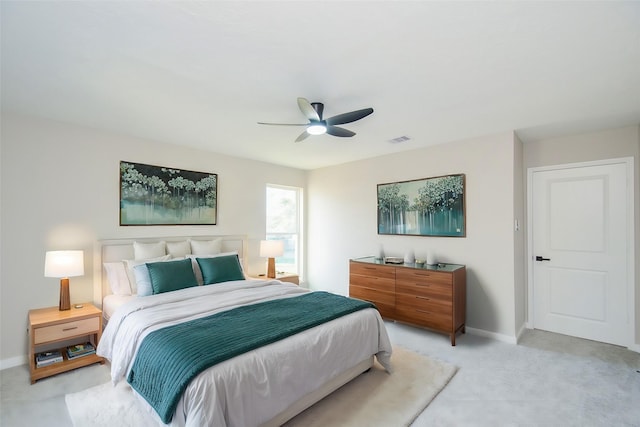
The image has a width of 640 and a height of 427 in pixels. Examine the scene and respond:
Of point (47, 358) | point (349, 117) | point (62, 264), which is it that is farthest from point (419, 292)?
point (47, 358)

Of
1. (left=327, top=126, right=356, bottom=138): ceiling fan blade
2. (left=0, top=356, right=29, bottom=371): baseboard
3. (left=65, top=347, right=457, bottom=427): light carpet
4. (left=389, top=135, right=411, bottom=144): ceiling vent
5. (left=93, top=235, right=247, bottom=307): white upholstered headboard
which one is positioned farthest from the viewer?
(left=389, top=135, right=411, bottom=144): ceiling vent

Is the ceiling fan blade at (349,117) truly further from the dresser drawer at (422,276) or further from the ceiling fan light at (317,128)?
the dresser drawer at (422,276)

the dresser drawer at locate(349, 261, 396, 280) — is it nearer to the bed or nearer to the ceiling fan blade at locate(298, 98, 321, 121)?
the bed

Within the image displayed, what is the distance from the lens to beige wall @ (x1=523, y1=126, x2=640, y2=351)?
131 inches

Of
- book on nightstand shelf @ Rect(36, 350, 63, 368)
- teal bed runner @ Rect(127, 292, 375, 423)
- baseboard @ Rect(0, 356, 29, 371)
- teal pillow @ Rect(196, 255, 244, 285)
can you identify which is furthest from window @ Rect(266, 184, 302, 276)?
baseboard @ Rect(0, 356, 29, 371)

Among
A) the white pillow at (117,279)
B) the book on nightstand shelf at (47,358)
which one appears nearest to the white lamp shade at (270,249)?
the white pillow at (117,279)

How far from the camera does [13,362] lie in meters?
2.97

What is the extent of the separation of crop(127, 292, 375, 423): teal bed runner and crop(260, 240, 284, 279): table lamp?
6.30 ft

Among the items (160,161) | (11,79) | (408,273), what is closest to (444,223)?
(408,273)

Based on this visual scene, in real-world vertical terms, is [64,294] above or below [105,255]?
below

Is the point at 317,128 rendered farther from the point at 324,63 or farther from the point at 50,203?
the point at 50,203

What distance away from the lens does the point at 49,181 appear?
3.21 m

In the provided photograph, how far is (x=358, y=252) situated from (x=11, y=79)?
451 centimetres

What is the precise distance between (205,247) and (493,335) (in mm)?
3894
